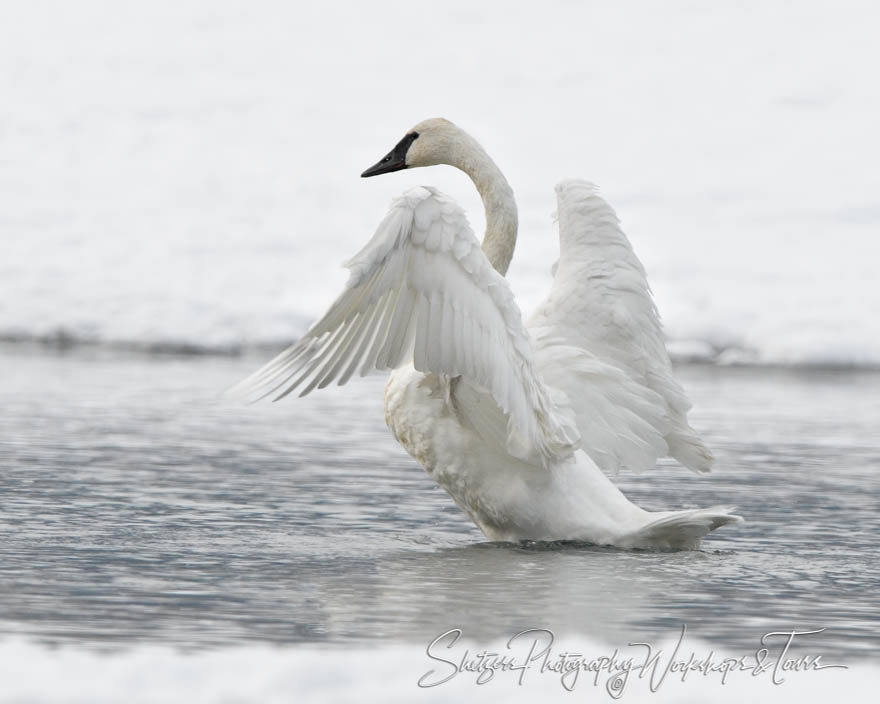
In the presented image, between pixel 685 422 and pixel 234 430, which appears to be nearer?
pixel 685 422

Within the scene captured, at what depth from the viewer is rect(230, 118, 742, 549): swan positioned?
5.68m

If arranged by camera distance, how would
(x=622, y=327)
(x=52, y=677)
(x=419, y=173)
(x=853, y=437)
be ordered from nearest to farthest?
(x=52, y=677) < (x=622, y=327) < (x=853, y=437) < (x=419, y=173)

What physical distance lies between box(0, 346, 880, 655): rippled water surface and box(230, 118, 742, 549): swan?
0.21 m

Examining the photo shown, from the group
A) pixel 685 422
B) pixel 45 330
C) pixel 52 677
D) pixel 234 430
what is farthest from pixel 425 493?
pixel 45 330

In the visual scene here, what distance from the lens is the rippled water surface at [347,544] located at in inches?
188

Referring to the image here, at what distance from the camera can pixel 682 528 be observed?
629 centimetres

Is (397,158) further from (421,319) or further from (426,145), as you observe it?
(421,319)

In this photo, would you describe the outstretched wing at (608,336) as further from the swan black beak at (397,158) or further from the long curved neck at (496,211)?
the swan black beak at (397,158)

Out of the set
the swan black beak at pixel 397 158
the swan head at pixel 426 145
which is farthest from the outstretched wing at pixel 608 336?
the swan black beak at pixel 397 158

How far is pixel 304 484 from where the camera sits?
809 centimetres

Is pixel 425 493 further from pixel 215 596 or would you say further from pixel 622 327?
pixel 215 596

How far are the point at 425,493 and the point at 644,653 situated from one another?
3.79 m

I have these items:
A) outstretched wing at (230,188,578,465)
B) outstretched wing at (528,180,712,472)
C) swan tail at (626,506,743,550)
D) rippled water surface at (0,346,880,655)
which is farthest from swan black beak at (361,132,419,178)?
swan tail at (626,506,743,550)

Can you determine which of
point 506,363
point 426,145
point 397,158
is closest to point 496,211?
point 426,145
